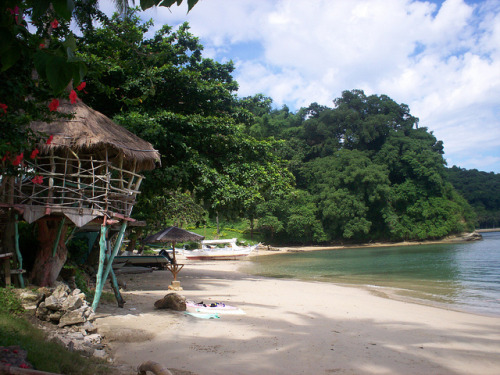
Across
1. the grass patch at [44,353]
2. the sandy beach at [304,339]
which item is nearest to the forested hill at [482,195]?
the sandy beach at [304,339]

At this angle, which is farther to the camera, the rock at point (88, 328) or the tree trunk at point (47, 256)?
the tree trunk at point (47, 256)

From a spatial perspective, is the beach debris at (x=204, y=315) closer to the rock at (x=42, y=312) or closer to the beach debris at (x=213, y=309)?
the beach debris at (x=213, y=309)

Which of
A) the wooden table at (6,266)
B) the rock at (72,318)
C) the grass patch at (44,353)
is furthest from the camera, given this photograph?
the wooden table at (6,266)

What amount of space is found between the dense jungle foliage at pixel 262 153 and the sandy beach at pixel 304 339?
4133 millimetres

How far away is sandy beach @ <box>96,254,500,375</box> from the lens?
17.4 feet

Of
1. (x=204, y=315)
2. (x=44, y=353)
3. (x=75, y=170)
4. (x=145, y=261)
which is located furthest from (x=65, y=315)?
(x=145, y=261)

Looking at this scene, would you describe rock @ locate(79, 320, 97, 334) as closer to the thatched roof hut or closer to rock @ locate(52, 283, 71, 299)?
rock @ locate(52, 283, 71, 299)

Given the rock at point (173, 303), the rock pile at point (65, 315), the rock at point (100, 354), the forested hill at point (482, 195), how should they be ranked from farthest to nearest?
the forested hill at point (482, 195) → the rock at point (173, 303) → the rock pile at point (65, 315) → the rock at point (100, 354)

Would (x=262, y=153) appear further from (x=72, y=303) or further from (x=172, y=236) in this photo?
(x=72, y=303)

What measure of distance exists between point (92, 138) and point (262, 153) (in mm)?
7772

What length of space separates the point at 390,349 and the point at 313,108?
58383 millimetres

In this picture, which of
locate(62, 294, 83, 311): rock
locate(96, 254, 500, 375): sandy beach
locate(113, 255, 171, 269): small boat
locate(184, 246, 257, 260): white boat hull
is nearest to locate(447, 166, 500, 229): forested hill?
locate(184, 246, 257, 260): white boat hull

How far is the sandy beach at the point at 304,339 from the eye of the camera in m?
5.30

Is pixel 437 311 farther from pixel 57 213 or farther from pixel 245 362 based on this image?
pixel 57 213
